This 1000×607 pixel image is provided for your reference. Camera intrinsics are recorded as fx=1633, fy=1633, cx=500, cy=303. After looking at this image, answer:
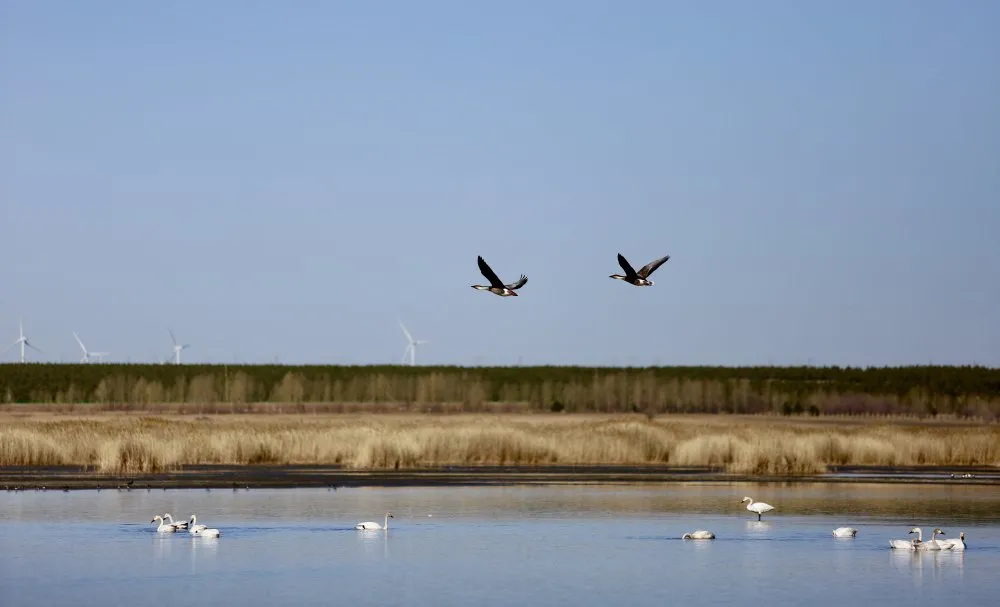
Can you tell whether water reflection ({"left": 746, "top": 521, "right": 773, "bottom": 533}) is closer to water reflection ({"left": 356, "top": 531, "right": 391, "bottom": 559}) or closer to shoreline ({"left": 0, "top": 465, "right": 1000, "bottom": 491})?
water reflection ({"left": 356, "top": 531, "right": 391, "bottom": 559})

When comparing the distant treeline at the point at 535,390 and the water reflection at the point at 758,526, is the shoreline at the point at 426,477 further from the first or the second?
the distant treeline at the point at 535,390

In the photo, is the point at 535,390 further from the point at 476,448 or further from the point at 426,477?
the point at 426,477

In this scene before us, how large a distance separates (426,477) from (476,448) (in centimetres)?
606

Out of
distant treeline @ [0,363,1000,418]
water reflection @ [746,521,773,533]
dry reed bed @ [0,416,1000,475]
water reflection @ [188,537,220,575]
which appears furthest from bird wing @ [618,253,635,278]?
distant treeline @ [0,363,1000,418]

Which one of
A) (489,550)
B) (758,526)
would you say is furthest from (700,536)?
(489,550)

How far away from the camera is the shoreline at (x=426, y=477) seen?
3928 centimetres

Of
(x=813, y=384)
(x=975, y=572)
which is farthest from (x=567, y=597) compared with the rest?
(x=813, y=384)

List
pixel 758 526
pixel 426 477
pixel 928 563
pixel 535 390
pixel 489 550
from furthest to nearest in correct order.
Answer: pixel 535 390 → pixel 426 477 → pixel 758 526 → pixel 489 550 → pixel 928 563

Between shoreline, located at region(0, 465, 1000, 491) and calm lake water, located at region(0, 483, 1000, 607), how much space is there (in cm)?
183

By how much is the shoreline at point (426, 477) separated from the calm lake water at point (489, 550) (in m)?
1.83

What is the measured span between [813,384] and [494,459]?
62.9 m

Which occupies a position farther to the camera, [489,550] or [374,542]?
[374,542]

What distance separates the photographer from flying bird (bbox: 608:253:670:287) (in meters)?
27.0

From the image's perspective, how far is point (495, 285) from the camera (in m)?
26.8
